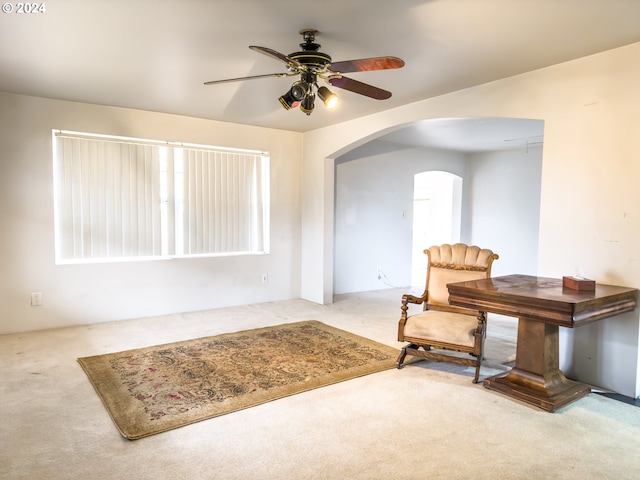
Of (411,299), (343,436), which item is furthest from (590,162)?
(343,436)

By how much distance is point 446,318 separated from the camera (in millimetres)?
3398

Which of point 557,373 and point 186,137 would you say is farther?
point 186,137

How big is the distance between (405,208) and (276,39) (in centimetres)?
488

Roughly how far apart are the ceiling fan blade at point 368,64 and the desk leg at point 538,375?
197 cm

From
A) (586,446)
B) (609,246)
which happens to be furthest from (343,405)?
(609,246)

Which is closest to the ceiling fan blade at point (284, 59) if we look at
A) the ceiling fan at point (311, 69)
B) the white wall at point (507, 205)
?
the ceiling fan at point (311, 69)

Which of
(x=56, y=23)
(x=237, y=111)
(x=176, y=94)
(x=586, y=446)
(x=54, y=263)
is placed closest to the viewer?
(x=586, y=446)

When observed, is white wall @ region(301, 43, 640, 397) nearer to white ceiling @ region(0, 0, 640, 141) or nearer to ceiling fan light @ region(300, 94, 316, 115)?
white ceiling @ region(0, 0, 640, 141)

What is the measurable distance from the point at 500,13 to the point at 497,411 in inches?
95.3

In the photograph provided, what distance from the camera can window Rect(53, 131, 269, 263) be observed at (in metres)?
4.59

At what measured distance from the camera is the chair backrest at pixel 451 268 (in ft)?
12.1

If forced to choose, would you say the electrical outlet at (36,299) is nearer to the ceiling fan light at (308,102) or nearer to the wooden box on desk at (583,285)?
the ceiling fan light at (308,102)

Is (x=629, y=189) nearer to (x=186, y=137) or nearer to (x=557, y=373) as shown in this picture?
(x=557, y=373)

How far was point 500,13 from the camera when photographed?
7.98 feet
